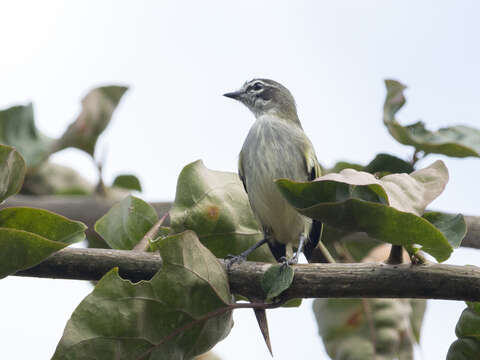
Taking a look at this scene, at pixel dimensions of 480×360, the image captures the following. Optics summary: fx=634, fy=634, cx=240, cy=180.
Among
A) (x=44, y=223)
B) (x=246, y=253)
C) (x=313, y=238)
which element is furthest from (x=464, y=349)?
(x=313, y=238)

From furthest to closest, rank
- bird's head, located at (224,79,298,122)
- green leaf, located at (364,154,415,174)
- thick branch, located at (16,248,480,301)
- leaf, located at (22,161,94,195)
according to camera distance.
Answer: leaf, located at (22,161,94,195) → bird's head, located at (224,79,298,122) → green leaf, located at (364,154,415,174) → thick branch, located at (16,248,480,301)

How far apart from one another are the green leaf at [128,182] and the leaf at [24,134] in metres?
0.39

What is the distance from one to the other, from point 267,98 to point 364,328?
7.51ft

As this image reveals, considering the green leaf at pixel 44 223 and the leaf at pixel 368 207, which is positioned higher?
the leaf at pixel 368 207

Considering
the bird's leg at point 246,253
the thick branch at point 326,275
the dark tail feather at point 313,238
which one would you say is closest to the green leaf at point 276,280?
the thick branch at point 326,275

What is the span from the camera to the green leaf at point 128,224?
204 cm

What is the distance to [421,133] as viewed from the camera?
2566 mm

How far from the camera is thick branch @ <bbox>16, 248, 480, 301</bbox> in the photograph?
160cm

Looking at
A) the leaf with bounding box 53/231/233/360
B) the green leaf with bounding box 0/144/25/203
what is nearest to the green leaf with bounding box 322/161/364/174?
the leaf with bounding box 53/231/233/360

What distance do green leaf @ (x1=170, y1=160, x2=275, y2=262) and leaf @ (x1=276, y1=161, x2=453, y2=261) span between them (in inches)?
24.4

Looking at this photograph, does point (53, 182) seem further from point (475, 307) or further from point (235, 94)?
point (475, 307)

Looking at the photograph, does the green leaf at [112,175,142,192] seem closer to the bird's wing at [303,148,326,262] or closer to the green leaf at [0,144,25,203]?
the bird's wing at [303,148,326,262]

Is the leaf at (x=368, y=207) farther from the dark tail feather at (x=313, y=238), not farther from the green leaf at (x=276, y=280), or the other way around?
the dark tail feather at (x=313, y=238)

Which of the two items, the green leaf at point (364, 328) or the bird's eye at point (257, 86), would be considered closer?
the green leaf at point (364, 328)
